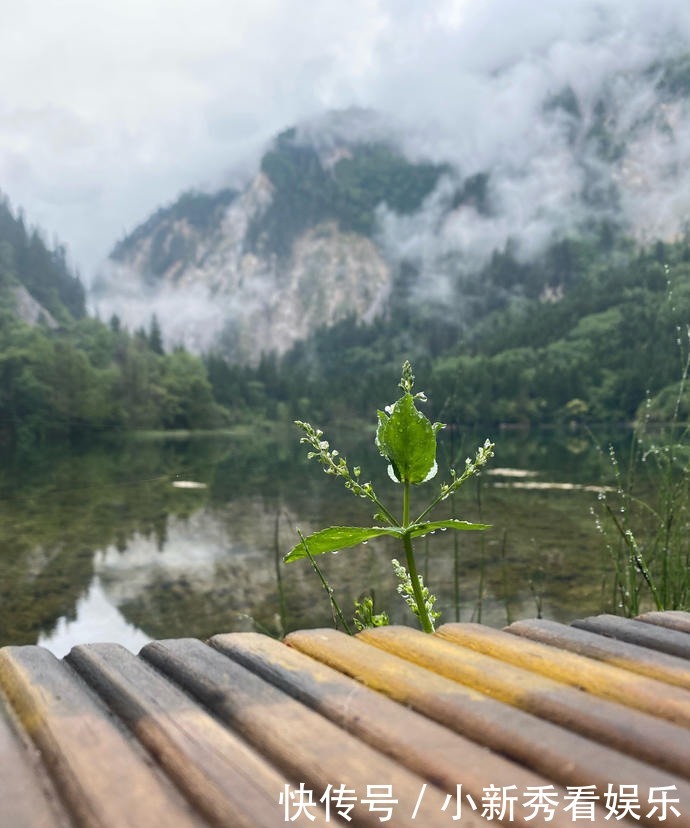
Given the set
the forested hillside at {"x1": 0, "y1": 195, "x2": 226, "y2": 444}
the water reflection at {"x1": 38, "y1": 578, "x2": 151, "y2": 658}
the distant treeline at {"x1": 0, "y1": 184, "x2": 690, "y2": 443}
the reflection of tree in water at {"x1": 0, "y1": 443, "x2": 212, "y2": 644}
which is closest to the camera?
the water reflection at {"x1": 38, "y1": 578, "x2": 151, "y2": 658}

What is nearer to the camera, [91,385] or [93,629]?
[93,629]

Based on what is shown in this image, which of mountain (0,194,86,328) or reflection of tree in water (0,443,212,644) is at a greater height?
mountain (0,194,86,328)

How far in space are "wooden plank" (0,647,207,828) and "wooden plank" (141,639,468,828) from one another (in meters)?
0.16

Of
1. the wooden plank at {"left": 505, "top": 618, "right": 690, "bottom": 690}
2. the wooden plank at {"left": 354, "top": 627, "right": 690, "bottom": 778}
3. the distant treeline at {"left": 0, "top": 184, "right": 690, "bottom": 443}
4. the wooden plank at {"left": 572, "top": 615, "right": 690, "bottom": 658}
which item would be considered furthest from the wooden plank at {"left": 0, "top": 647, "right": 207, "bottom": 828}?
the distant treeline at {"left": 0, "top": 184, "right": 690, "bottom": 443}

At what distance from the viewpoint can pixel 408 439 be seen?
1.94 meters

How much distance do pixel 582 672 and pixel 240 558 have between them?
1007 cm

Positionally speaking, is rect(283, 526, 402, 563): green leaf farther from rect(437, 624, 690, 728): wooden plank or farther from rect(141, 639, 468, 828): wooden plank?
rect(141, 639, 468, 828): wooden plank

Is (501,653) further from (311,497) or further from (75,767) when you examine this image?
(311,497)

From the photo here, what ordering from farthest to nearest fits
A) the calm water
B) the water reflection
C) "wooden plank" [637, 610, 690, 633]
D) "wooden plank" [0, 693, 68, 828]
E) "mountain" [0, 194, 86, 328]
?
"mountain" [0, 194, 86, 328] → the calm water → the water reflection → "wooden plank" [637, 610, 690, 633] → "wooden plank" [0, 693, 68, 828]

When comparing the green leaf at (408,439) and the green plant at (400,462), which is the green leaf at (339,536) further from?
the green leaf at (408,439)

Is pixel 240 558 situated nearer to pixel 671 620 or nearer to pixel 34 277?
pixel 671 620

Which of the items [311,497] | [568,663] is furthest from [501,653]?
[311,497]

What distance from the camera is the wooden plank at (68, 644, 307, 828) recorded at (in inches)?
36.2

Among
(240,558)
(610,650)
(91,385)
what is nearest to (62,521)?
(240,558)
